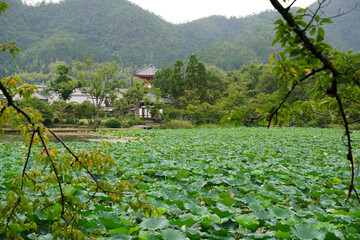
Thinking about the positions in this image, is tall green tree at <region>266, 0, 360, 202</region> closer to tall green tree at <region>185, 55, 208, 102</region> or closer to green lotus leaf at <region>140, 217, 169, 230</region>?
green lotus leaf at <region>140, 217, 169, 230</region>

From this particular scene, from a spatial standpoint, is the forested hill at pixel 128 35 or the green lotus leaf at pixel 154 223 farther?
the forested hill at pixel 128 35

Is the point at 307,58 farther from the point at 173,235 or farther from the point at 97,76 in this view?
the point at 97,76

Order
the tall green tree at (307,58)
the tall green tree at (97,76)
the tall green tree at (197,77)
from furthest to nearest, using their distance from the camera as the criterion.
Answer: the tall green tree at (197,77) → the tall green tree at (97,76) → the tall green tree at (307,58)

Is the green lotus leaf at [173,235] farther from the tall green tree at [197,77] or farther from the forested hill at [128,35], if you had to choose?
the forested hill at [128,35]

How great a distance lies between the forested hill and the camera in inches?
1996

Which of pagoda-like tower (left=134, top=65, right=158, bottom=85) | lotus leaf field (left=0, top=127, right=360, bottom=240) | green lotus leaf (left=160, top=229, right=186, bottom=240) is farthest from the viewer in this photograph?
pagoda-like tower (left=134, top=65, right=158, bottom=85)

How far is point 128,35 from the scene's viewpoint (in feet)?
221

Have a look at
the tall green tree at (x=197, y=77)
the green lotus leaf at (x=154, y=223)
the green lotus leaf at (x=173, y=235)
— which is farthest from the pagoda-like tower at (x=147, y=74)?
the green lotus leaf at (x=173, y=235)

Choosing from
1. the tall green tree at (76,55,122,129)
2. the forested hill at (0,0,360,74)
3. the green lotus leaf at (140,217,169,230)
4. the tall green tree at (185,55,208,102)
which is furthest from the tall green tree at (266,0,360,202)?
the forested hill at (0,0,360,74)

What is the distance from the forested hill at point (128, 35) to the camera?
166 feet

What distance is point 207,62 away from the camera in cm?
4903

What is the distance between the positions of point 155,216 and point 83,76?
1587 centimetres

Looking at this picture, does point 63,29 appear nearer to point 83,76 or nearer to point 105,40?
point 105,40

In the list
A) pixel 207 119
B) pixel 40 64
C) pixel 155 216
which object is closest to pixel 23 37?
pixel 40 64
